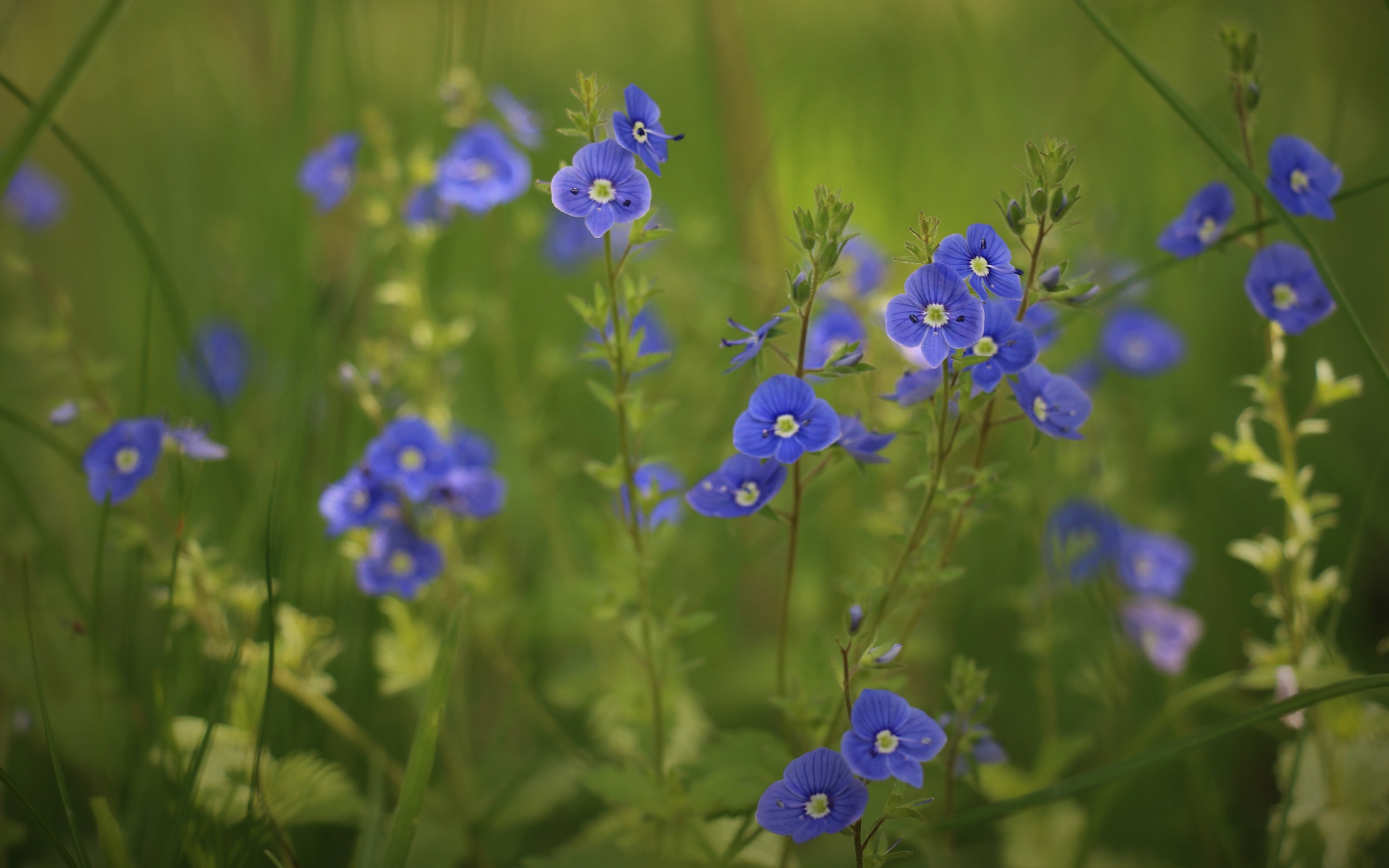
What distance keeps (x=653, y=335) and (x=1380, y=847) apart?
2404 mm

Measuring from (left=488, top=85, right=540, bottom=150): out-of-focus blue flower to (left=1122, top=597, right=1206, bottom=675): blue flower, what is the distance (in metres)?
2.02

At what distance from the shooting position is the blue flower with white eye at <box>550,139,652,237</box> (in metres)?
1.33

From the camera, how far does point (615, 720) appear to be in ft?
7.59

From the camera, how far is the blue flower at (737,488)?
151 cm

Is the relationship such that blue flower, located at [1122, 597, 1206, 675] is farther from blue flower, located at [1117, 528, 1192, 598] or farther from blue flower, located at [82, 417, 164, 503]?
blue flower, located at [82, 417, 164, 503]

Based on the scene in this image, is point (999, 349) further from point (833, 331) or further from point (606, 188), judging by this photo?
point (833, 331)

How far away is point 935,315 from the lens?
1276 mm

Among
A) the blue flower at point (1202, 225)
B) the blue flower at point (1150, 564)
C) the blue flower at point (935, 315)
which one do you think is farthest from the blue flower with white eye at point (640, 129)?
the blue flower at point (1150, 564)

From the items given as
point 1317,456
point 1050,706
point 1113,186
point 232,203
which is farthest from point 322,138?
point 1317,456

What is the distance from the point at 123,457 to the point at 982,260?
175 cm

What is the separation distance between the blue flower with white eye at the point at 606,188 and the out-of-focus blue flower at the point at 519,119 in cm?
87

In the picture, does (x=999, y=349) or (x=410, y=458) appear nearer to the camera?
(x=999, y=349)

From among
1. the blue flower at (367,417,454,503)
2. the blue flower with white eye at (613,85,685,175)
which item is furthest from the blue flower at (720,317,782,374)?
the blue flower at (367,417,454,503)

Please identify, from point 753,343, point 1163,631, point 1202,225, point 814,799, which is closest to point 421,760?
point 814,799
